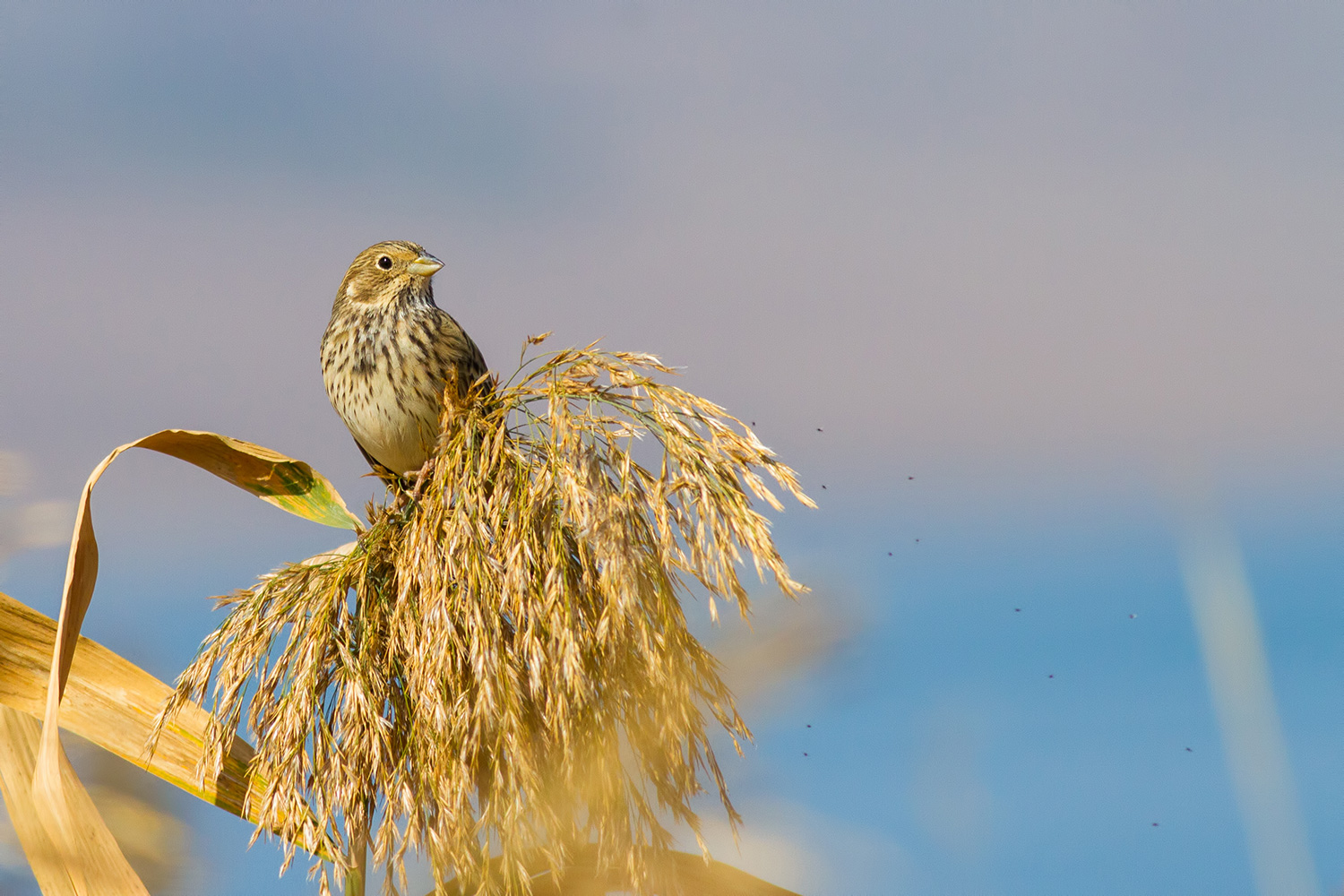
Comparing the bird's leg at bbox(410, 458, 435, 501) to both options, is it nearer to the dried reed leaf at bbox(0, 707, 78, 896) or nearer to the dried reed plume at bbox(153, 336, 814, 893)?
the dried reed plume at bbox(153, 336, 814, 893)

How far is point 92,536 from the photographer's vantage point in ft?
6.85

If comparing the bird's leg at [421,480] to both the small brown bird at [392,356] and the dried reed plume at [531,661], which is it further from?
the small brown bird at [392,356]

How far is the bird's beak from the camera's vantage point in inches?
139

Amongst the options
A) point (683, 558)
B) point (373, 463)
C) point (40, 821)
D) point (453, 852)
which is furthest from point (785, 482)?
point (373, 463)

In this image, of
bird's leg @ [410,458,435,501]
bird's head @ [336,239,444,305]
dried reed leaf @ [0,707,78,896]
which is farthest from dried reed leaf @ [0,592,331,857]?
bird's head @ [336,239,444,305]

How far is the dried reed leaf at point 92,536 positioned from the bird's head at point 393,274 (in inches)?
48.3

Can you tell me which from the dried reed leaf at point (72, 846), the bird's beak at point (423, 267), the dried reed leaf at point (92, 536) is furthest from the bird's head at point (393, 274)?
the dried reed leaf at point (72, 846)

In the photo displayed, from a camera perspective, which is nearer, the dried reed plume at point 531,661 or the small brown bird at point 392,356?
the dried reed plume at point 531,661

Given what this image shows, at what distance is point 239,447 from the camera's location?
2.34 m

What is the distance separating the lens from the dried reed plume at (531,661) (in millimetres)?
1808

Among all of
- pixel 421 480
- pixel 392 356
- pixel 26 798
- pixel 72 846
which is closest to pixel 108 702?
pixel 26 798

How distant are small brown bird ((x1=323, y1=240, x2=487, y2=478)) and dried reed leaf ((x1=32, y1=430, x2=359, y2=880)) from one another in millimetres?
659

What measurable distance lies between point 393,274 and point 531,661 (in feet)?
6.95

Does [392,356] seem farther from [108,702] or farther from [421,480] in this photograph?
[108,702]
